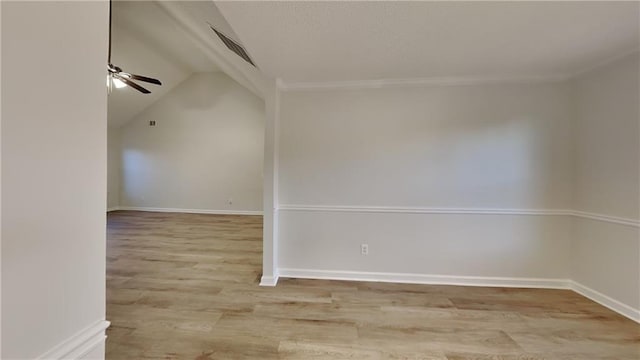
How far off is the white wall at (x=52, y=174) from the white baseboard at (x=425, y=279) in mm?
2480

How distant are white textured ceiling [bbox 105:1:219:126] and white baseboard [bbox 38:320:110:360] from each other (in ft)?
14.4

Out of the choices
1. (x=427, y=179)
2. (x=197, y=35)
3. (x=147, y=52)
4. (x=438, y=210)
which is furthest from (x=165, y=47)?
(x=438, y=210)

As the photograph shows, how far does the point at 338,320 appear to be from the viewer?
Answer: 2264mm

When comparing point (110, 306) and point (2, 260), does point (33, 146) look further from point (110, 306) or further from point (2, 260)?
point (110, 306)

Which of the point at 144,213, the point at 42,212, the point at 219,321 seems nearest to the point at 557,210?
the point at 219,321

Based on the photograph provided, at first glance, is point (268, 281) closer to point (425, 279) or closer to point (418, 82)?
point (425, 279)

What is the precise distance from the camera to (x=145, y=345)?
1.92 metres

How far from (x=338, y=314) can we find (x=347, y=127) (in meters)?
1.91

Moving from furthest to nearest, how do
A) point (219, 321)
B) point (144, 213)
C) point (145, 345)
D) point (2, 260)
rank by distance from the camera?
point (144, 213)
point (219, 321)
point (145, 345)
point (2, 260)

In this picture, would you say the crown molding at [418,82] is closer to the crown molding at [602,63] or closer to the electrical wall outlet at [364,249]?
the crown molding at [602,63]

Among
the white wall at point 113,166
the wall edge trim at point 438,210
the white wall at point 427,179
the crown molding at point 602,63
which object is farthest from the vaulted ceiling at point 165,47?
the crown molding at point 602,63

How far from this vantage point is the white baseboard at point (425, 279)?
2904 millimetres

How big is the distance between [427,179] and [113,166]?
8101 mm

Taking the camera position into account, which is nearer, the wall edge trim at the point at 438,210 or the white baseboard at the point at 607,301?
the white baseboard at the point at 607,301
